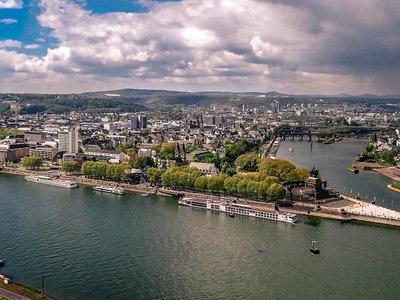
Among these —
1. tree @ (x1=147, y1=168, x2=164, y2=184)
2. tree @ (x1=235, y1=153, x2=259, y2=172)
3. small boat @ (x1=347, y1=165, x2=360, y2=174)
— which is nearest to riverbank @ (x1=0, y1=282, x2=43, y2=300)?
tree @ (x1=147, y1=168, x2=164, y2=184)

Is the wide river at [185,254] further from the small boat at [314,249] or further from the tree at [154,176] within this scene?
the tree at [154,176]

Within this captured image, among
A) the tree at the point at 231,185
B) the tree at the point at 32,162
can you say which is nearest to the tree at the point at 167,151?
the tree at the point at 32,162

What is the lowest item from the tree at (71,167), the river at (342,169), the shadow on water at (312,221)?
the shadow on water at (312,221)

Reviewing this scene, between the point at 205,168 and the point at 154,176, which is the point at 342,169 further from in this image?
the point at 154,176

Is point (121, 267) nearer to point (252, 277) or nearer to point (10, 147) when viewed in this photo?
point (252, 277)

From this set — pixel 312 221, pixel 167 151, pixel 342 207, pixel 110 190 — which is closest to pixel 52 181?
pixel 110 190
